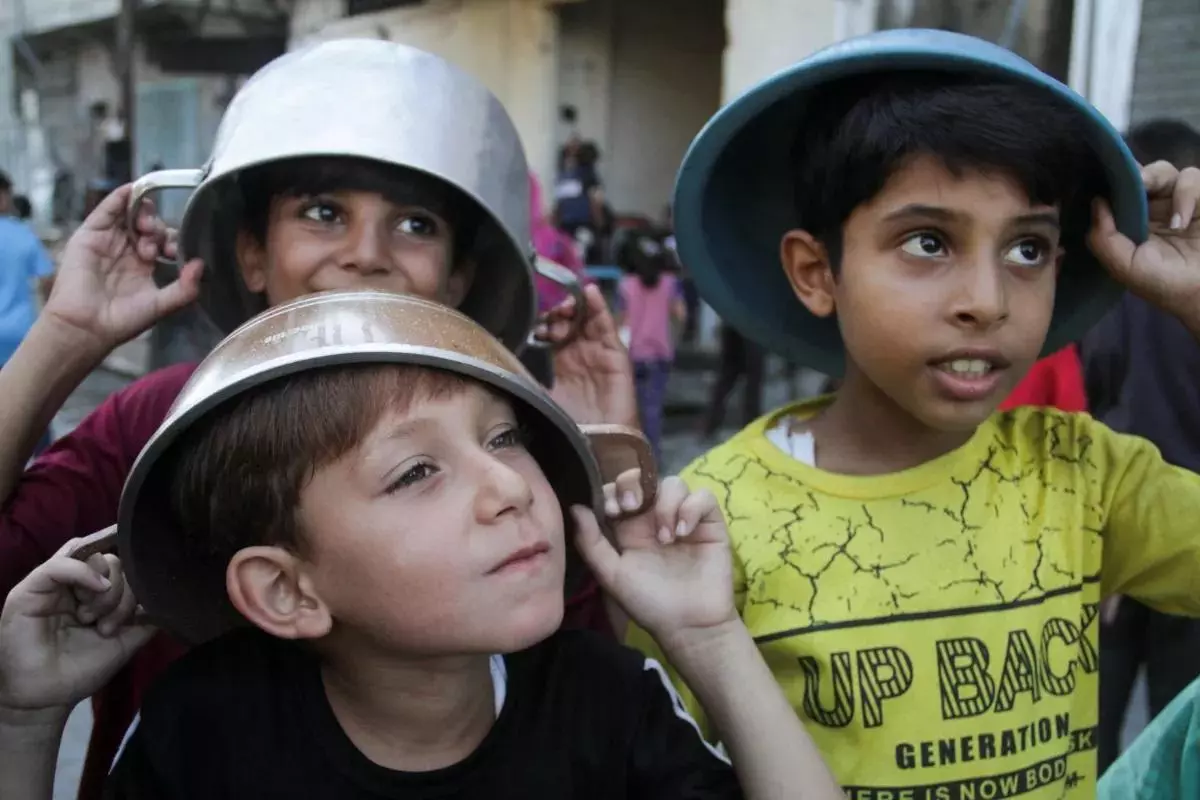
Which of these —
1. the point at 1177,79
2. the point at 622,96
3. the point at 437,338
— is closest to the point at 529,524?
the point at 437,338

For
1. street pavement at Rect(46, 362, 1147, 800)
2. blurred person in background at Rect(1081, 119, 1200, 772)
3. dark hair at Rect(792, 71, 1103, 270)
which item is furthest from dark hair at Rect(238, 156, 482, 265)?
street pavement at Rect(46, 362, 1147, 800)

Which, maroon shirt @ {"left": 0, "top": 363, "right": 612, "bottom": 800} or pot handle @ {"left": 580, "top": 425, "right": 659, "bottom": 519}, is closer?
pot handle @ {"left": 580, "top": 425, "right": 659, "bottom": 519}

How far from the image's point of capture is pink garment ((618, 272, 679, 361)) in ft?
21.9

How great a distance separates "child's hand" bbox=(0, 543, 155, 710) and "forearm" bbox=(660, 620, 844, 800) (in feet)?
1.97

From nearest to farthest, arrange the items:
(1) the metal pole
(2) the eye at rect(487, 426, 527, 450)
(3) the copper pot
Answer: (3) the copper pot
(2) the eye at rect(487, 426, 527, 450)
(1) the metal pole

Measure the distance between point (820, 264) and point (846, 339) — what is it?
0.14 metres

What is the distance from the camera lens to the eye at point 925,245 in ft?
4.26

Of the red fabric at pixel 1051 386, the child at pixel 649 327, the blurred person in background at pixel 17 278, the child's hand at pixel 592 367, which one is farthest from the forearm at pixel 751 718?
the child at pixel 649 327

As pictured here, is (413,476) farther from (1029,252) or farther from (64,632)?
(1029,252)

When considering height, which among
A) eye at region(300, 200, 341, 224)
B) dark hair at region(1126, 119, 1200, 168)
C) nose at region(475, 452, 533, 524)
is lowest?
nose at region(475, 452, 533, 524)

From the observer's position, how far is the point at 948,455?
1439 millimetres

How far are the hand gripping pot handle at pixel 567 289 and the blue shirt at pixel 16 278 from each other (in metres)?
3.40

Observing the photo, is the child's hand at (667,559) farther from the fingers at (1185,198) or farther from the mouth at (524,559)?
the fingers at (1185,198)

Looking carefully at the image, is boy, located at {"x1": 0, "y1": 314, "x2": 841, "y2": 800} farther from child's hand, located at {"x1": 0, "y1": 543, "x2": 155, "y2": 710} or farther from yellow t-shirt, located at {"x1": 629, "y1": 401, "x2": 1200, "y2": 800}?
yellow t-shirt, located at {"x1": 629, "y1": 401, "x2": 1200, "y2": 800}
